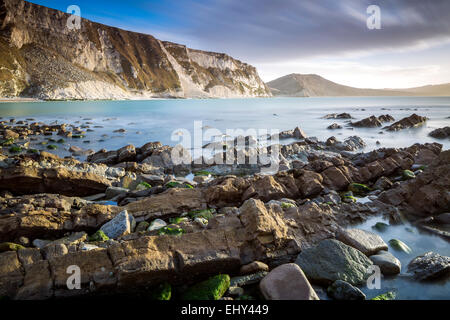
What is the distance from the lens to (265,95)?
18825 centimetres

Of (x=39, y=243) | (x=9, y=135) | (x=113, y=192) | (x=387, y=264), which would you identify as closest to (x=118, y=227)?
(x=39, y=243)

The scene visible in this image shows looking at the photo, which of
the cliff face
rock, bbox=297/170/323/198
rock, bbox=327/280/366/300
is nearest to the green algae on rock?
rock, bbox=327/280/366/300

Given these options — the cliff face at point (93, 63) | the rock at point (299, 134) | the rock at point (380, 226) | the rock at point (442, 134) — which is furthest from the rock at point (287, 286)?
the cliff face at point (93, 63)

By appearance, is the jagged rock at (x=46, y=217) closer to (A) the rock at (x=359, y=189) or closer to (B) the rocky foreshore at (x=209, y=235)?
(B) the rocky foreshore at (x=209, y=235)

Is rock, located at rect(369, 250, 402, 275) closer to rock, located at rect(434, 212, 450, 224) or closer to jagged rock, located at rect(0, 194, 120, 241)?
rock, located at rect(434, 212, 450, 224)

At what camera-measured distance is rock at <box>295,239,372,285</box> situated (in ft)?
12.2

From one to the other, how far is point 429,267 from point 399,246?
2.61ft

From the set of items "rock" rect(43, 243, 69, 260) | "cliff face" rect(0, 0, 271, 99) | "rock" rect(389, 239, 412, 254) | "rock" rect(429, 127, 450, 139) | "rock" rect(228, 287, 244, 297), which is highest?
"cliff face" rect(0, 0, 271, 99)

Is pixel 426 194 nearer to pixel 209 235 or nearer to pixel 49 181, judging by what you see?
pixel 209 235

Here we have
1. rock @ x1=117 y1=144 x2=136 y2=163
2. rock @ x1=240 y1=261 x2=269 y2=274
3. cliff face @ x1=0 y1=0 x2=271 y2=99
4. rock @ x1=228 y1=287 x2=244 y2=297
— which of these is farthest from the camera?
cliff face @ x1=0 y1=0 x2=271 y2=99

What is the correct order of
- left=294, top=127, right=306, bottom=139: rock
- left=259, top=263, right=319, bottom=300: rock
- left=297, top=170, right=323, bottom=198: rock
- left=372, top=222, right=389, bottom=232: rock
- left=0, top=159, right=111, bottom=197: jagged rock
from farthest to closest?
1. left=294, top=127, right=306, bottom=139: rock
2. left=297, top=170, right=323, bottom=198: rock
3. left=0, top=159, right=111, bottom=197: jagged rock
4. left=372, top=222, right=389, bottom=232: rock
5. left=259, top=263, right=319, bottom=300: rock

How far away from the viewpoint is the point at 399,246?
482 cm

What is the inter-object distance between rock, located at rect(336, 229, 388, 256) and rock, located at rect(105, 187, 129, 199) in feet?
19.2

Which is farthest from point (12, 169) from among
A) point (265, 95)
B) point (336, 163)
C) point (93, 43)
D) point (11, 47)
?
point (265, 95)
